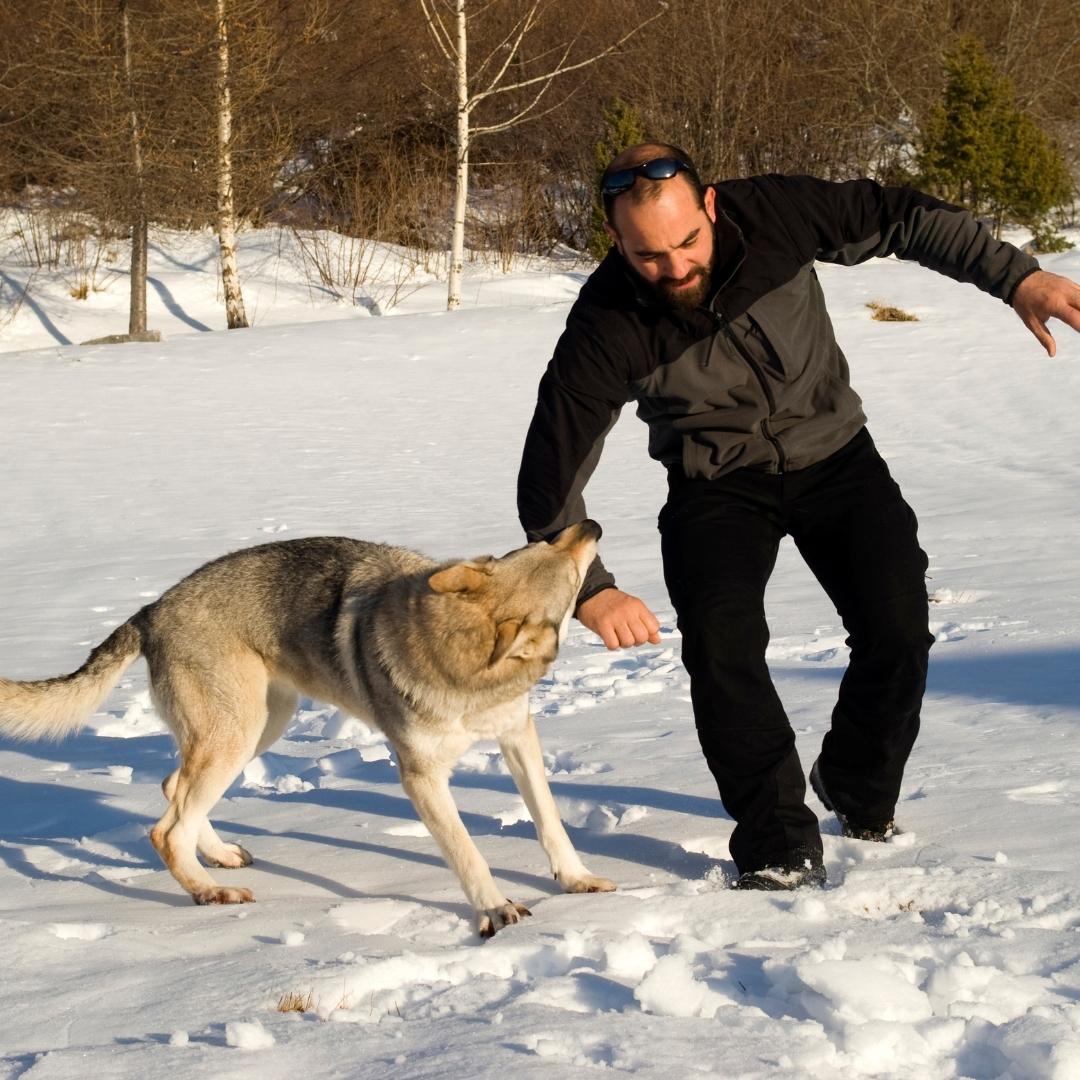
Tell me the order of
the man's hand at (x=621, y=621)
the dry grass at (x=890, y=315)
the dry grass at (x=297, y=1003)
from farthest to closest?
the dry grass at (x=890, y=315)
the man's hand at (x=621, y=621)
the dry grass at (x=297, y=1003)

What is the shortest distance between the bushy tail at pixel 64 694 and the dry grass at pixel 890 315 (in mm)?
16139

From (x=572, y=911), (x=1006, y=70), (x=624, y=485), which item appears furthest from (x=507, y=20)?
(x=572, y=911)

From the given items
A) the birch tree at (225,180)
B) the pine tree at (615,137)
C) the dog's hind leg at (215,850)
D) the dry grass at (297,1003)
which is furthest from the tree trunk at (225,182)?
the dry grass at (297,1003)

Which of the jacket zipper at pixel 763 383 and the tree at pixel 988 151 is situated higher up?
the tree at pixel 988 151

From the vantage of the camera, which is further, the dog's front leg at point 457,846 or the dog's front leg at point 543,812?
the dog's front leg at point 543,812

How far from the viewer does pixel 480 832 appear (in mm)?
4812

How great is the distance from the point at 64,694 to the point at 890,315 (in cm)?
1654

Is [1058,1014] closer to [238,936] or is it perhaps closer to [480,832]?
[238,936]

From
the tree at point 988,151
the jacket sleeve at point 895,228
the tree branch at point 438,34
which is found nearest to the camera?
the jacket sleeve at point 895,228

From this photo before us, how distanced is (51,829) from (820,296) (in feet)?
11.2

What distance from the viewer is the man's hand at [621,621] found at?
12.0ft

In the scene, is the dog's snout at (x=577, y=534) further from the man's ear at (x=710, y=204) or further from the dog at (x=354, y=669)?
the man's ear at (x=710, y=204)

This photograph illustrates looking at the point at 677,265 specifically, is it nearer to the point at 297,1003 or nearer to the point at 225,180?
the point at 297,1003

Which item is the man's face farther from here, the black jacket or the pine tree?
the pine tree
